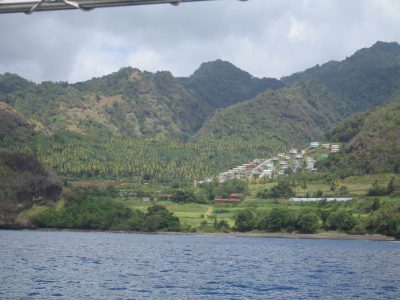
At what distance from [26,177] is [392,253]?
117m

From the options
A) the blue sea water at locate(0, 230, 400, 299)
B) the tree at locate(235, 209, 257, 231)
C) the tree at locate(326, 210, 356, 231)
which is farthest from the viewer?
the tree at locate(235, 209, 257, 231)

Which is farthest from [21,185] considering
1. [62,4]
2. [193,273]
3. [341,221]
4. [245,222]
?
[62,4]

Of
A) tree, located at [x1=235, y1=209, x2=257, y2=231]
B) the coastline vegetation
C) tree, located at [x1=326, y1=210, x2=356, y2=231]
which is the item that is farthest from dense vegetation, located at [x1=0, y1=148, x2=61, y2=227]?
tree, located at [x1=326, y1=210, x2=356, y2=231]

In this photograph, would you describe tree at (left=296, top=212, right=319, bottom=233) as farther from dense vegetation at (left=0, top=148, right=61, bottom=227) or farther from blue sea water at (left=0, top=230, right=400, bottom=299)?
dense vegetation at (left=0, top=148, right=61, bottom=227)

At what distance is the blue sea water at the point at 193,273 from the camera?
189 feet

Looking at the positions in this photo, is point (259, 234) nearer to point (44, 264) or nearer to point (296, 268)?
point (296, 268)

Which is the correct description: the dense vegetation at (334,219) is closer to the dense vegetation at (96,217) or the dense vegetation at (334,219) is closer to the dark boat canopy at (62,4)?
the dense vegetation at (96,217)

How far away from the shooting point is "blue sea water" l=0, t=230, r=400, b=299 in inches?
2265

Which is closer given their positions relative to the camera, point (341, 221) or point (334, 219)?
point (341, 221)

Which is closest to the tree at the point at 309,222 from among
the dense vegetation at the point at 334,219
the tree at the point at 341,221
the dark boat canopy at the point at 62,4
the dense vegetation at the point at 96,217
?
the dense vegetation at the point at 334,219

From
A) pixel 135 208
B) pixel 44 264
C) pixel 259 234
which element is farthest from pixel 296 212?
pixel 44 264

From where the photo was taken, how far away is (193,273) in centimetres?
7581

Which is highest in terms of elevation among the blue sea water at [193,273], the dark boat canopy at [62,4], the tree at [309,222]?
the dark boat canopy at [62,4]

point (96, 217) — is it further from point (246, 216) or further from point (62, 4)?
point (62, 4)
